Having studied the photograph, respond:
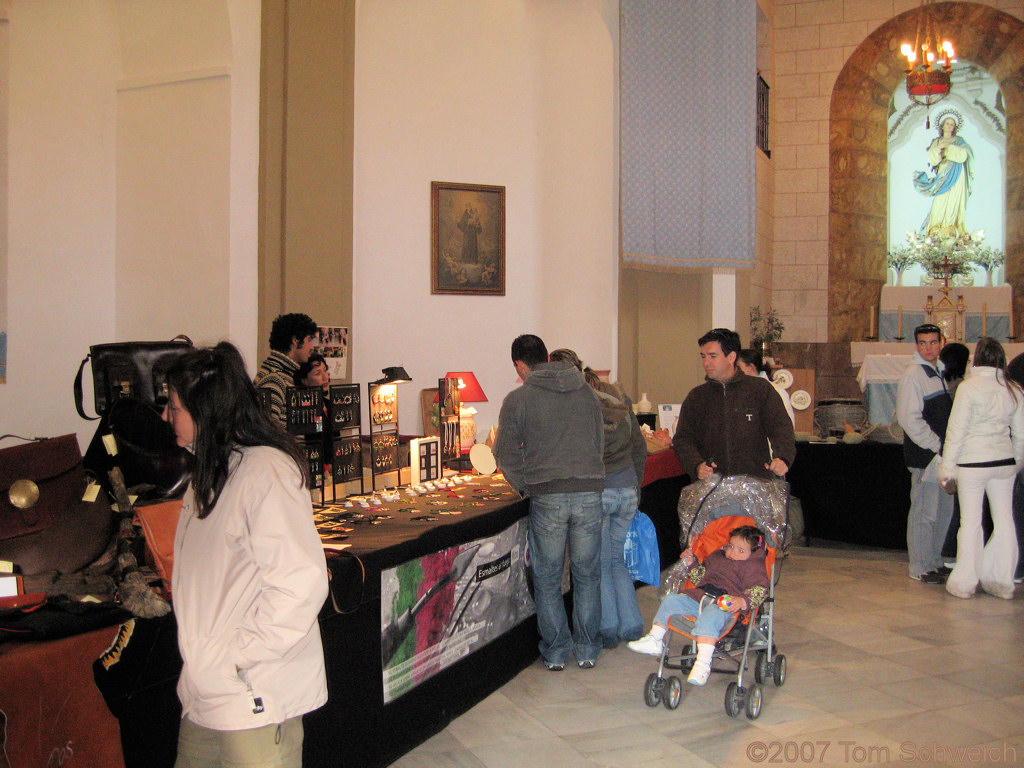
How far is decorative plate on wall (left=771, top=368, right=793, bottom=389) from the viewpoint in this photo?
326 inches

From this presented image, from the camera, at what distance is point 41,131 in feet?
19.7

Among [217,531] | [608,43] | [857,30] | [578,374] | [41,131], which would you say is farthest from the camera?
[857,30]

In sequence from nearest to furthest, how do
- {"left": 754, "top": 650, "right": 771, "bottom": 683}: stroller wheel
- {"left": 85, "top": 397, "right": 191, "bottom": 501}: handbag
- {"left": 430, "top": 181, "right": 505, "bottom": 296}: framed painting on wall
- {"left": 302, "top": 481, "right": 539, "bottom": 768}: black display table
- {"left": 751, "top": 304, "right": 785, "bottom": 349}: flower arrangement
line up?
{"left": 302, "top": 481, "right": 539, "bottom": 768}: black display table → {"left": 85, "top": 397, "right": 191, "bottom": 501}: handbag → {"left": 754, "top": 650, "right": 771, "bottom": 683}: stroller wheel → {"left": 430, "top": 181, "right": 505, "bottom": 296}: framed painting on wall → {"left": 751, "top": 304, "right": 785, "bottom": 349}: flower arrangement

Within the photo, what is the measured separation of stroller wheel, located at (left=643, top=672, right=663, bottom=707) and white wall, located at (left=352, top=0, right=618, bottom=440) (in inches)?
163

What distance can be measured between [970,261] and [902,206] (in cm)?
154

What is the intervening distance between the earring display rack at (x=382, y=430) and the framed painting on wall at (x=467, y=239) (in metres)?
3.46

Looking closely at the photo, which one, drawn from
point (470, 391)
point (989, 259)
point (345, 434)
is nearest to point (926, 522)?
point (470, 391)

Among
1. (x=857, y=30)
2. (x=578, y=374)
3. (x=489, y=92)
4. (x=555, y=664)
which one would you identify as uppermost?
(x=857, y=30)

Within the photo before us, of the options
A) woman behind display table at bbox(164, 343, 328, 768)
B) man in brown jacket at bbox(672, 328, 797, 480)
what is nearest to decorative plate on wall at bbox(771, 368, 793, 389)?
man in brown jacket at bbox(672, 328, 797, 480)

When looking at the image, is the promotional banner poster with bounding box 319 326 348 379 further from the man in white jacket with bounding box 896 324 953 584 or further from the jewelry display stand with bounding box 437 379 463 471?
the man in white jacket with bounding box 896 324 953 584

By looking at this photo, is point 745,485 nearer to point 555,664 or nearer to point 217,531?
point 555,664

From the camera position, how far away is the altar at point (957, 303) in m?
12.9

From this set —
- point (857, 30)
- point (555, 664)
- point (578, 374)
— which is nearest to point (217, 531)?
point (578, 374)

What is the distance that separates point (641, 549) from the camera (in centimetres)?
497
